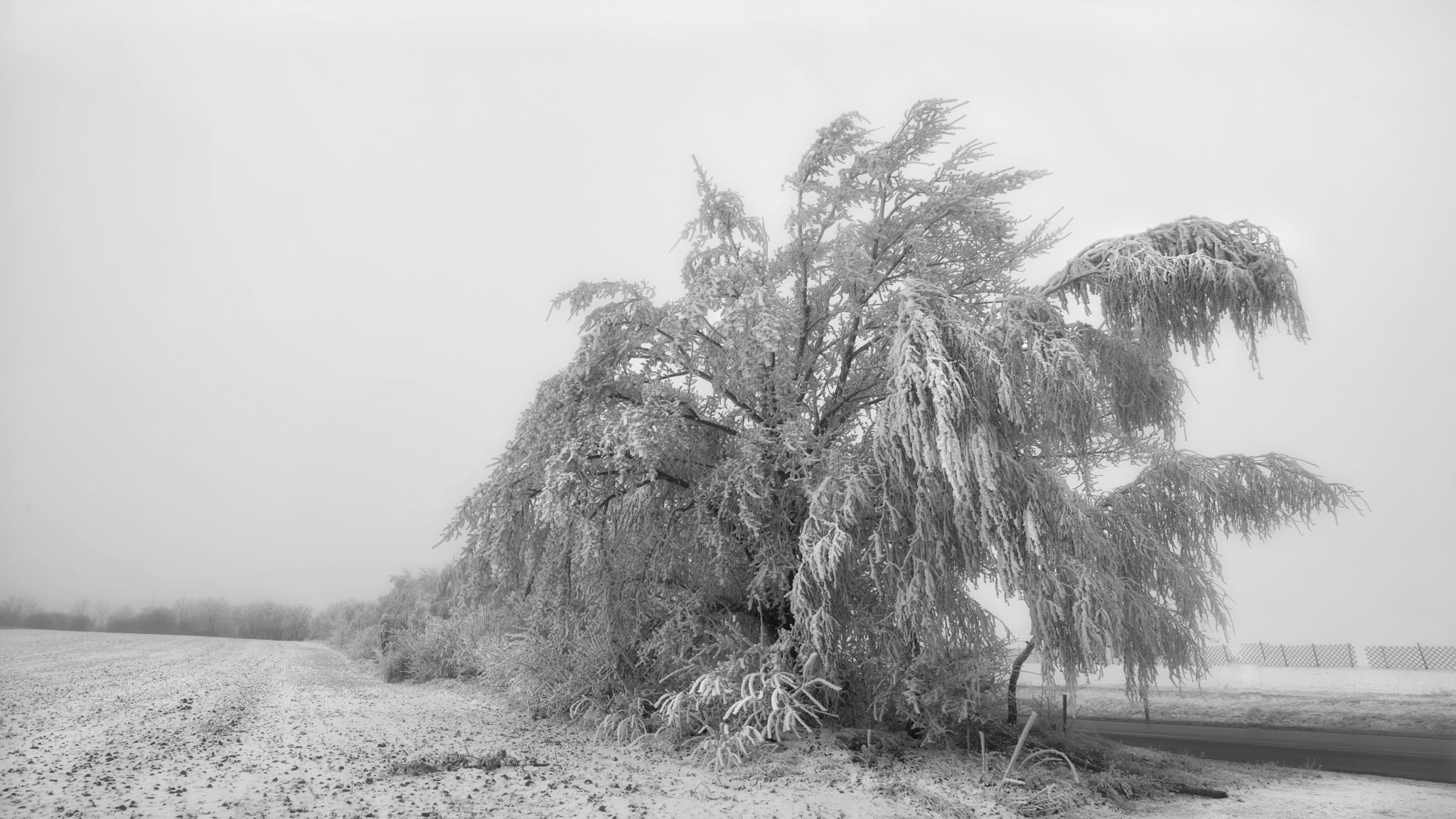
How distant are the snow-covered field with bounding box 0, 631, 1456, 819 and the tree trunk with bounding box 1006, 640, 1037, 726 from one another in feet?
8.15

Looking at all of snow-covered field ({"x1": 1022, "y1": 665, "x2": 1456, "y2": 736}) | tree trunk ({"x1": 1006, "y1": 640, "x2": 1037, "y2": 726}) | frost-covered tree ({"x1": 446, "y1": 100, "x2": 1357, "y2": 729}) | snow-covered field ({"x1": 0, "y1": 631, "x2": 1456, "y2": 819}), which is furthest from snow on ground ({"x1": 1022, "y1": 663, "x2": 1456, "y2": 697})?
snow-covered field ({"x1": 0, "y1": 631, "x2": 1456, "y2": 819})

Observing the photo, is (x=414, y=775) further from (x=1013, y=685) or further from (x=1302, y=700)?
(x=1302, y=700)

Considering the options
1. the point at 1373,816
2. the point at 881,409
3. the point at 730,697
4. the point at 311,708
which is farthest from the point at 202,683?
the point at 1373,816

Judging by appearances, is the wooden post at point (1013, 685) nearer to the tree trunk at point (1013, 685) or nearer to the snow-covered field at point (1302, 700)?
the tree trunk at point (1013, 685)

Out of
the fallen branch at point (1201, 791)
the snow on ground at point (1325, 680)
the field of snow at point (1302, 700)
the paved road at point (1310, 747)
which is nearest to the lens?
the fallen branch at point (1201, 791)

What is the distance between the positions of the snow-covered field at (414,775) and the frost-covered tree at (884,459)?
1451 millimetres

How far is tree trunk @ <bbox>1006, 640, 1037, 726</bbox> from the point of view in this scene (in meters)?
10.7

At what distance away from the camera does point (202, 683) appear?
12.8 m

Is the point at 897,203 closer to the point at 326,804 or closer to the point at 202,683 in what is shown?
the point at 326,804

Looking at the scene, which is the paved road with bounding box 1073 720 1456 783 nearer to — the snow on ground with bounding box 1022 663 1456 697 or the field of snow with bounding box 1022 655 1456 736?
the field of snow with bounding box 1022 655 1456 736

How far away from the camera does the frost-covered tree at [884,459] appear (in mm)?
7594

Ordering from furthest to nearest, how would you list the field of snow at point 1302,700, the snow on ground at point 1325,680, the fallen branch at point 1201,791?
the snow on ground at point 1325,680
the field of snow at point 1302,700
the fallen branch at point 1201,791

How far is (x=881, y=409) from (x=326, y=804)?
6.93 metres

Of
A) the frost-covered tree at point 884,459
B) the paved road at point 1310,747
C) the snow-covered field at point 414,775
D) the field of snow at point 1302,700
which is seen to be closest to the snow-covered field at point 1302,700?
the field of snow at point 1302,700
